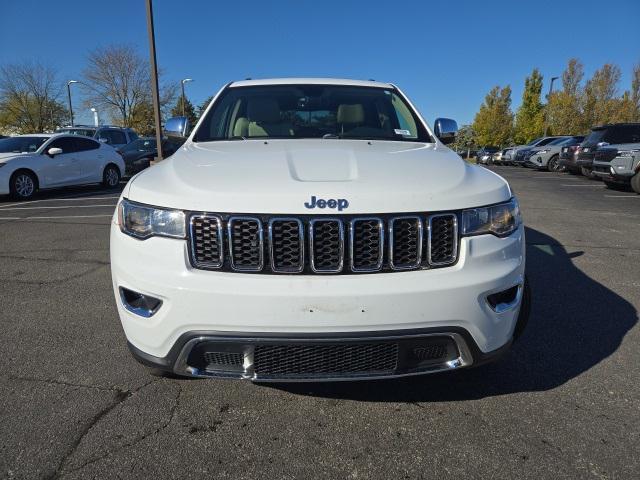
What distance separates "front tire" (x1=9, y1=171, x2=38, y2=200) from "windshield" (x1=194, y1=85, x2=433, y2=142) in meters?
9.11

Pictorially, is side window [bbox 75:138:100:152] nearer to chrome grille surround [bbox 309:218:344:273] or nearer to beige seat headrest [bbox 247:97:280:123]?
beige seat headrest [bbox 247:97:280:123]

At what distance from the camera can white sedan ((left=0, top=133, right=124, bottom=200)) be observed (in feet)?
35.1

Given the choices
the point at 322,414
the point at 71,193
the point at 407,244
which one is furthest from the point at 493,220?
the point at 71,193

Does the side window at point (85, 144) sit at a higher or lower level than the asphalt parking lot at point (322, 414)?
higher

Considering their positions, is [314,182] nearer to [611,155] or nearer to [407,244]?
[407,244]

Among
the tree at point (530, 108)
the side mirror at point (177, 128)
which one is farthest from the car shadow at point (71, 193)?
the tree at point (530, 108)

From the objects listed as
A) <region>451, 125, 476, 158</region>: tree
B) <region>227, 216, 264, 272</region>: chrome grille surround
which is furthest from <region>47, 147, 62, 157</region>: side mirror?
<region>227, 216, 264, 272</region>: chrome grille surround

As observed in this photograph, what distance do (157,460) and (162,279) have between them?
77 centimetres

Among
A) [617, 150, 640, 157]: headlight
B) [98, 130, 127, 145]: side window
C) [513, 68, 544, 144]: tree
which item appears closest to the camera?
[617, 150, 640, 157]: headlight

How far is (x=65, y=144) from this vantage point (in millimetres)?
11898

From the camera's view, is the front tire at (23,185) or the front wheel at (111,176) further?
the front wheel at (111,176)

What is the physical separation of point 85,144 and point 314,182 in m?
12.3

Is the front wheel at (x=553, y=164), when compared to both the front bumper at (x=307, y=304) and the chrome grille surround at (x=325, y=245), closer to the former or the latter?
the front bumper at (x=307, y=304)

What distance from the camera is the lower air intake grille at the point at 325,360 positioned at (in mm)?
2018
